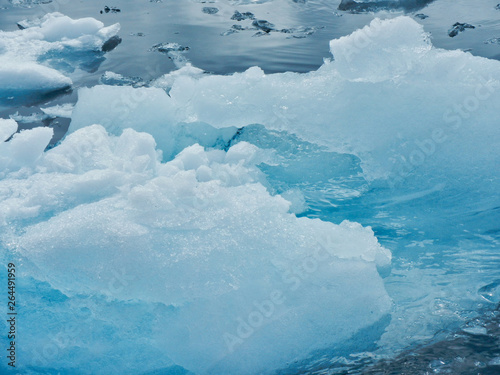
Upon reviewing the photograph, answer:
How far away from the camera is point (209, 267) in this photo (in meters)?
2.57

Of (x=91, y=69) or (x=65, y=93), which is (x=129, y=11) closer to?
(x=91, y=69)

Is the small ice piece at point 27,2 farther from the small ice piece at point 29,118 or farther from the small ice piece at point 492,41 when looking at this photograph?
the small ice piece at point 492,41

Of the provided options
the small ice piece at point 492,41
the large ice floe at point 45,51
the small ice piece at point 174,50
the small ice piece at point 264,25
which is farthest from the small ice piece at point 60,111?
the small ice piece at point 492,41

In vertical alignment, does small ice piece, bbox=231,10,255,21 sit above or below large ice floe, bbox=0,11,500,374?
above

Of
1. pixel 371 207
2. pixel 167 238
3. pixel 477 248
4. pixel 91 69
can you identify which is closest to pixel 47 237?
pixel 167 238

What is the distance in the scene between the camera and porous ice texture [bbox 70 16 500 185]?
3578 mm

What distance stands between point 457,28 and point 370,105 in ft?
11.6

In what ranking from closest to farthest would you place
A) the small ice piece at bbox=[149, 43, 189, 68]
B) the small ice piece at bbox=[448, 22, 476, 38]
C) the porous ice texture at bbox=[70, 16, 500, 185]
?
the porous ice texture at bbox=[70, 16, 500, 185], the small ice piece at bbox=[149, 43, 189, 68], the small ice piece at bbox=[448, 22, 476, 38]

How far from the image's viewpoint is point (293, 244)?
2672 millimetres

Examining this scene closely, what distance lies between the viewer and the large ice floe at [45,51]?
17.5ft

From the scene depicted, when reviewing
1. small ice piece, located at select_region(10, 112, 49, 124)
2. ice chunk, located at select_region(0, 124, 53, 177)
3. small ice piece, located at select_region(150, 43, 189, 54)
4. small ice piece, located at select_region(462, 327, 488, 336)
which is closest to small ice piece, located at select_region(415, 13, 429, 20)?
small ice piece, located at select_region(150, 43, 189, 54)

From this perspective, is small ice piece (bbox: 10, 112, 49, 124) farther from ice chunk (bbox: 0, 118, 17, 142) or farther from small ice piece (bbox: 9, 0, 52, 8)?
small ice piece (bbox: 9, 0, 52, 8)

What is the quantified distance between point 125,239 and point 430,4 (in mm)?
6579

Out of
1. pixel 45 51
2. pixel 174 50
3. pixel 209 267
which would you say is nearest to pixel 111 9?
pixel 45 51
